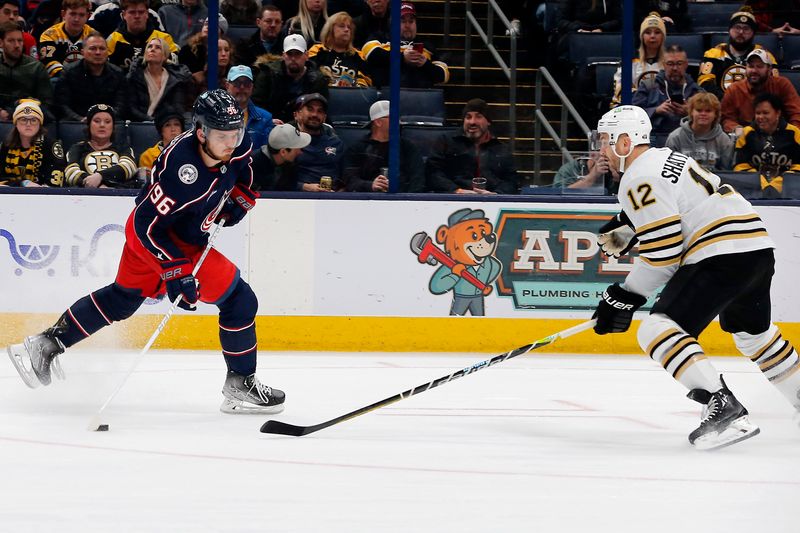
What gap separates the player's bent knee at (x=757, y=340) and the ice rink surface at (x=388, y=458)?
11.9 inches

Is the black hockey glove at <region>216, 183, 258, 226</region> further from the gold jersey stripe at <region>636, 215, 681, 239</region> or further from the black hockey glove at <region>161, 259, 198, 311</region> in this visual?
the gold jersey stripe at <region>636, 215, 681, 239</region>

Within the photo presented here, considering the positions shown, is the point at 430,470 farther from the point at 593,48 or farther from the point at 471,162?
the point at 593,48

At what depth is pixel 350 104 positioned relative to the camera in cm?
672

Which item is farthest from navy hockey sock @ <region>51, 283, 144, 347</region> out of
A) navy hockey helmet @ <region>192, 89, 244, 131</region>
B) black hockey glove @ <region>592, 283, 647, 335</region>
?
black hockey glove @ <region>592, 283, 647, 335</region>

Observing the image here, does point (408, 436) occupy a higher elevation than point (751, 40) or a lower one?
lower

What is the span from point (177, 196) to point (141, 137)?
7.64ft

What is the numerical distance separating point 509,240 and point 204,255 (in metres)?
2.54

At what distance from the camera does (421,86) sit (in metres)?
6.88

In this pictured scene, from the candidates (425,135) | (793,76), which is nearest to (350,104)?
(425,135)

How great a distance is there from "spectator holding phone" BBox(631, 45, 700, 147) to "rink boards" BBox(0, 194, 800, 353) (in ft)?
2.05

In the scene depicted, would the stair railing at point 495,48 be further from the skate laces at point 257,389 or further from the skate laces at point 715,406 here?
the skate laces at point 715,406

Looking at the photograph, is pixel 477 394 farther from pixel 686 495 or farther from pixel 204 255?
pixel 686 495

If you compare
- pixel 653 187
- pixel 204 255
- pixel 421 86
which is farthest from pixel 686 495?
pixel 421 86

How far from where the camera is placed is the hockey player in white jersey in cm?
391
